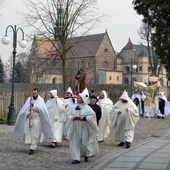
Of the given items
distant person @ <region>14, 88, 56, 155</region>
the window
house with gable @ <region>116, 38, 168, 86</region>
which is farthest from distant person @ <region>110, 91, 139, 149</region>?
house with gable @ <region>116, 38, 168, 86</region>

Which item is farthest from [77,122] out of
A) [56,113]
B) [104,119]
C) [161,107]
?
[161,107]

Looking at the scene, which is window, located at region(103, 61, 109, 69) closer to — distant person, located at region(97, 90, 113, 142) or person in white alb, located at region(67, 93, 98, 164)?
distant person, located at region(97, 90, 113, 142)

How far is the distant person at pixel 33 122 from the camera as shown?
13.0 m

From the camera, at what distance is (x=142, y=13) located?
9.64 meters

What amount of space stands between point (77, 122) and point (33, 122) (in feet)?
5.96

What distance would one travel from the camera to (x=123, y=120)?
15508 mm

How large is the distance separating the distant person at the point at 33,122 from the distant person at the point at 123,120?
2.83 meters

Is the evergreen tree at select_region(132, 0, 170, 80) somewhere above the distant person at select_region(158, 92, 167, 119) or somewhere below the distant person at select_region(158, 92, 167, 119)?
above

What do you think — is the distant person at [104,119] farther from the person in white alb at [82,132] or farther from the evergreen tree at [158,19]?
the evergreen tree at [158,19]

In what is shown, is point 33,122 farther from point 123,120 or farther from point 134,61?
point 134,61

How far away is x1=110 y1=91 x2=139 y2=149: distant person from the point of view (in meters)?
15.3

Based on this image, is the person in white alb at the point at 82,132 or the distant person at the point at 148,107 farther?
the distant person at the point at 148,107

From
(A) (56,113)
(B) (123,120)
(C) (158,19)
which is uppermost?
(C) (158,19)

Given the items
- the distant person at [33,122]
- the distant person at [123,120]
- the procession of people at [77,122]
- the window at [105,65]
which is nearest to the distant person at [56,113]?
the procession of people at [77,122]
